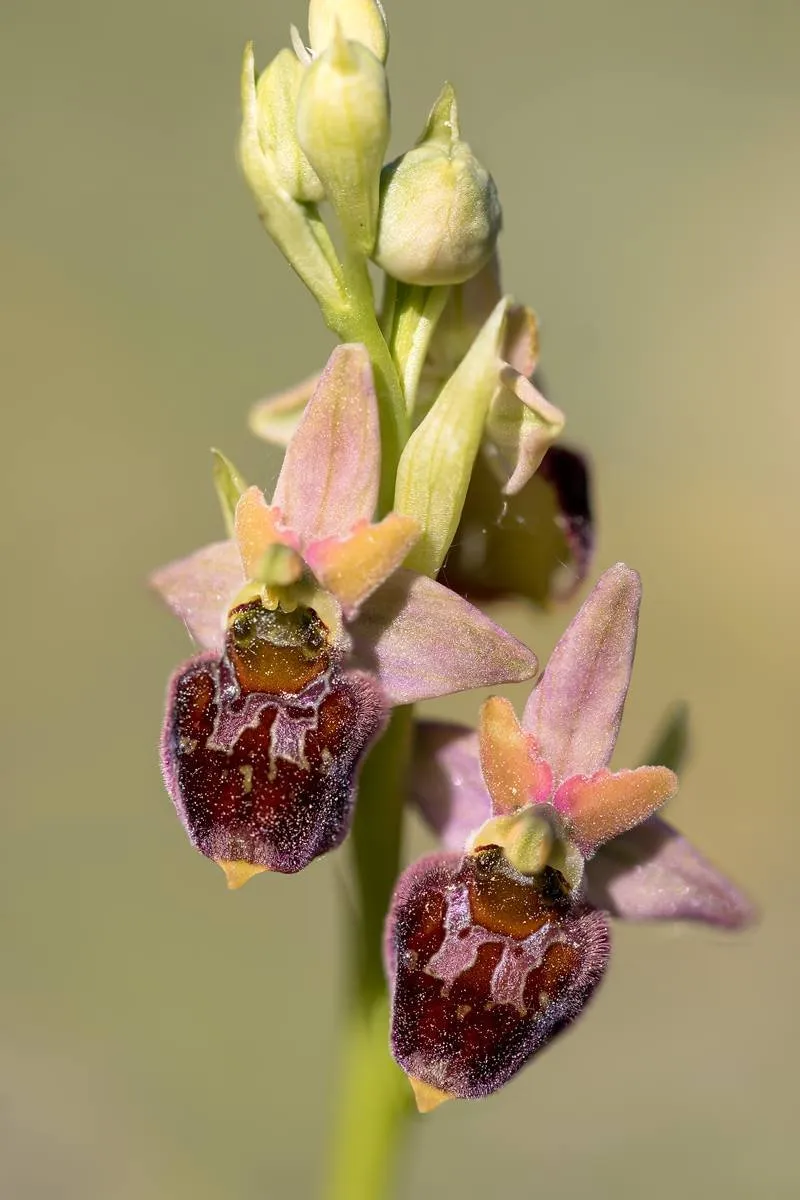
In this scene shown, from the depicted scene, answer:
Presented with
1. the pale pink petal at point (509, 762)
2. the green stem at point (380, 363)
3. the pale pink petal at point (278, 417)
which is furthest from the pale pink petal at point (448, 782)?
the pale pink petal at point (278, 417)

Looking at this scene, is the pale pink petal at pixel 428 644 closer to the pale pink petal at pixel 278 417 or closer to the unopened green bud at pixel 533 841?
the unopened green bud at pixel 533 841

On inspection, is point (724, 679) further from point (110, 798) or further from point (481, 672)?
point (481, 672)

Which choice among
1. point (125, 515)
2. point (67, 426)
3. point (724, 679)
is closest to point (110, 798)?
point (125, 515)

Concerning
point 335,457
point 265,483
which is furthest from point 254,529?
point 265,483

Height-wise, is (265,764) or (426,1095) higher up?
(265,764)

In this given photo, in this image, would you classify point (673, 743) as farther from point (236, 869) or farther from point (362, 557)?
point (236, 869)

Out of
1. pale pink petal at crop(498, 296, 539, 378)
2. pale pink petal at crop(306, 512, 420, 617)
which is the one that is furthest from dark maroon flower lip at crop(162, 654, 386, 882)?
pale pink petal at crop(498, 296, 539, 378)
